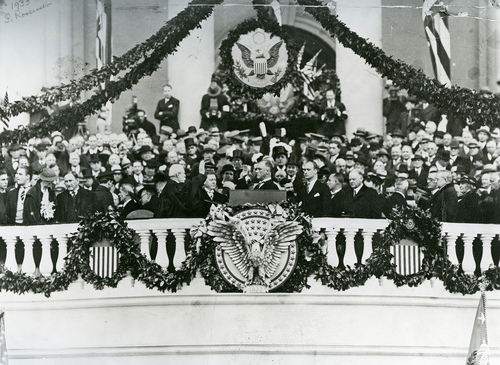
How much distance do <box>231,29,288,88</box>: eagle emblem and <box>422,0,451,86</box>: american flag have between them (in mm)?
1532

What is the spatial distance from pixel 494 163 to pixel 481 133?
1.12ft

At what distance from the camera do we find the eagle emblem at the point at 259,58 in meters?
8.78

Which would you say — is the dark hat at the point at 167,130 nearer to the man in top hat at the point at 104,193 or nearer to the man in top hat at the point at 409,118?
the man in top hat at the point at 104,193

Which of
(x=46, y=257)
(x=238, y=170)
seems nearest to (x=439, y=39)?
(x=238, y=170)

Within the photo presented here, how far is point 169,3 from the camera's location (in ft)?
28.8

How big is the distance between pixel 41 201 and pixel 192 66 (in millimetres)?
2121

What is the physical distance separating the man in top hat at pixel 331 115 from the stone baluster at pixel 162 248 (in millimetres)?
1953

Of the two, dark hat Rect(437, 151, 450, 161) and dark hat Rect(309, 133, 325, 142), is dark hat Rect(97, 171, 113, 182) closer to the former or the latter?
dark hat Rect(309, 133, 325, 142)

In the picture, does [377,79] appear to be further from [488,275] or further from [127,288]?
[127,288]

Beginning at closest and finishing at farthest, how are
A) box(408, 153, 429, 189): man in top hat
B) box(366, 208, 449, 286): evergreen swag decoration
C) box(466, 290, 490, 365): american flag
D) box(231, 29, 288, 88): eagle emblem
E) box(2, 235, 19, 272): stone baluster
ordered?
box(466, 290, 490, 365): american flag → box(366, 208, 449, 286): evergreen swag decoration → box(2, 235, 19, 272): stone baluster → box(408, 153, 429, 189): man in top hat → box(231, 29, 288, 88): eagle emblem

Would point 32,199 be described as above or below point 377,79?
below

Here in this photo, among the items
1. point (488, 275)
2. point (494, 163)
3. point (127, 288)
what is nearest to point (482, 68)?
point (494, 163)

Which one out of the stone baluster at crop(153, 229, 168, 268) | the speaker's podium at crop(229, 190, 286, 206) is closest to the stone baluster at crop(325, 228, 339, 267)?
the speaker's podium at crop(229, 190, 286, 206)

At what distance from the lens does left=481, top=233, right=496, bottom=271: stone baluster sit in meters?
8.48
